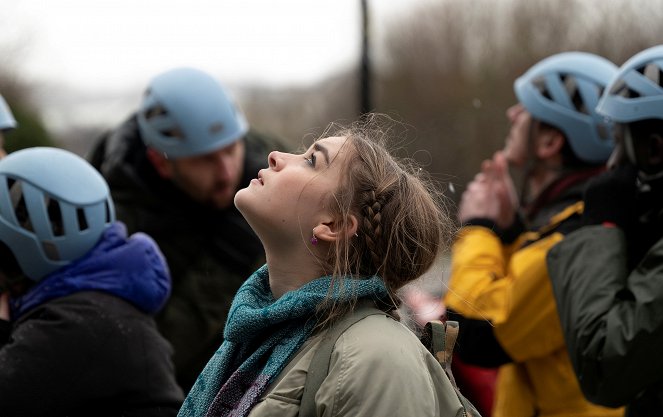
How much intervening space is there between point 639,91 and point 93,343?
2.03 meters

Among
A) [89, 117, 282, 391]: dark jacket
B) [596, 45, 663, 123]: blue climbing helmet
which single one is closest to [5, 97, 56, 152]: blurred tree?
[89, 117, 282, 391]: dark jacket

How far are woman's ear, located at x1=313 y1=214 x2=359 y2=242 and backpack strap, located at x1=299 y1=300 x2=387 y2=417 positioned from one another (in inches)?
6.9

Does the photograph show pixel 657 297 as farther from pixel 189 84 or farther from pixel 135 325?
pixel 189 84

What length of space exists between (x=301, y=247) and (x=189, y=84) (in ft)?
9.22

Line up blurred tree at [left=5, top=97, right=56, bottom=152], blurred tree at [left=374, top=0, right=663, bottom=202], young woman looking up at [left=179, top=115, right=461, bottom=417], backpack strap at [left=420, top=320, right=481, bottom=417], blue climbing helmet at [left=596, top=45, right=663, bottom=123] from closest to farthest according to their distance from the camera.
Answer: young woman looking up at [left=179, top=115, right=461, bottom=417], backpack strap at [left=420, top=320, right=481, bottom=417], blue climbing helmet at [left=596, top=45, right=663, bottom=123], blurred tree at [left=374, top=0, right=663, bottom=202], blurred tree at [left=5, top=97, right=56, bottom=152]

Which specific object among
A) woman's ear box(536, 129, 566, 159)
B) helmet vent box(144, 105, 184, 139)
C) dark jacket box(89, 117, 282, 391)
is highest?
woman's ear box(536, 129, 566, 159)

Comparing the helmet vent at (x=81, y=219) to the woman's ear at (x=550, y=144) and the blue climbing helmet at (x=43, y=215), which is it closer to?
the blue climbing helmet at (x=43, y=215)

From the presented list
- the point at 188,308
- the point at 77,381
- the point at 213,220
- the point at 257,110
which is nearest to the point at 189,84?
the point at 213,220

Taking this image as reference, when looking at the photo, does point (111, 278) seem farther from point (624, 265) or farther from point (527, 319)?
point (624, 265)

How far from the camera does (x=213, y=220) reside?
5301 mm

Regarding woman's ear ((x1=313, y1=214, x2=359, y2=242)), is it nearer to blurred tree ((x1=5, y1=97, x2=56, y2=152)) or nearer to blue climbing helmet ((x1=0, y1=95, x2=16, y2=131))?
blue climbing helmet ((x1=0, y1=95, x2=16, y2=131))

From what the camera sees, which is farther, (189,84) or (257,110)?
(257,110)

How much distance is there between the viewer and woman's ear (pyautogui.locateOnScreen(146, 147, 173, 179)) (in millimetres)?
5293

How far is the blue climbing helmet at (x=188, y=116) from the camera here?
5.16m
